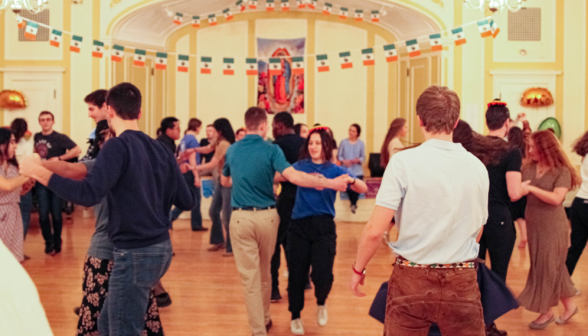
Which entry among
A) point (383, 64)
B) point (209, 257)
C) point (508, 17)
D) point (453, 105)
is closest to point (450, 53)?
point (508, 17)

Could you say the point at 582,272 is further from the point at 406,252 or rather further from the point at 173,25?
the point at 173,25

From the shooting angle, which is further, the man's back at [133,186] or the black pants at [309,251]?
the black pants at [309,251]

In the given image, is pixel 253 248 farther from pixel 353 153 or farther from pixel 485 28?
pixel 353 153

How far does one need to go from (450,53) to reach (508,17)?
3.94ft

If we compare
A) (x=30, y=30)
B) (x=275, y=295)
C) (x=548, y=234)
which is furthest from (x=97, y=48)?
(x=548, y=234)

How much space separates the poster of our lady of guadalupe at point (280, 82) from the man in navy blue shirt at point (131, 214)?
33.3ft

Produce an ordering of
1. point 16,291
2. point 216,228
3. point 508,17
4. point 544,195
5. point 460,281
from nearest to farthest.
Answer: point 16,291 < point 460,281 < point 544,195 < point 216,228 < point 508,17

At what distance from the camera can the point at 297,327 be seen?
4020 mm

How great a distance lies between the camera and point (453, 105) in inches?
84.5

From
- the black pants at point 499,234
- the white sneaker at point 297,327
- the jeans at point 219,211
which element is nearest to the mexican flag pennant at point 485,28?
the jeans at point 219,211

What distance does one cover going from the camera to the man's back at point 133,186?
2.33m

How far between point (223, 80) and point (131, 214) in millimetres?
10431

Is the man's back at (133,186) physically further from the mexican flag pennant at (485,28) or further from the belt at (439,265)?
the mexican flag pennant at (485,28)

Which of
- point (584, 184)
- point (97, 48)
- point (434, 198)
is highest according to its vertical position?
point (97, 48)
